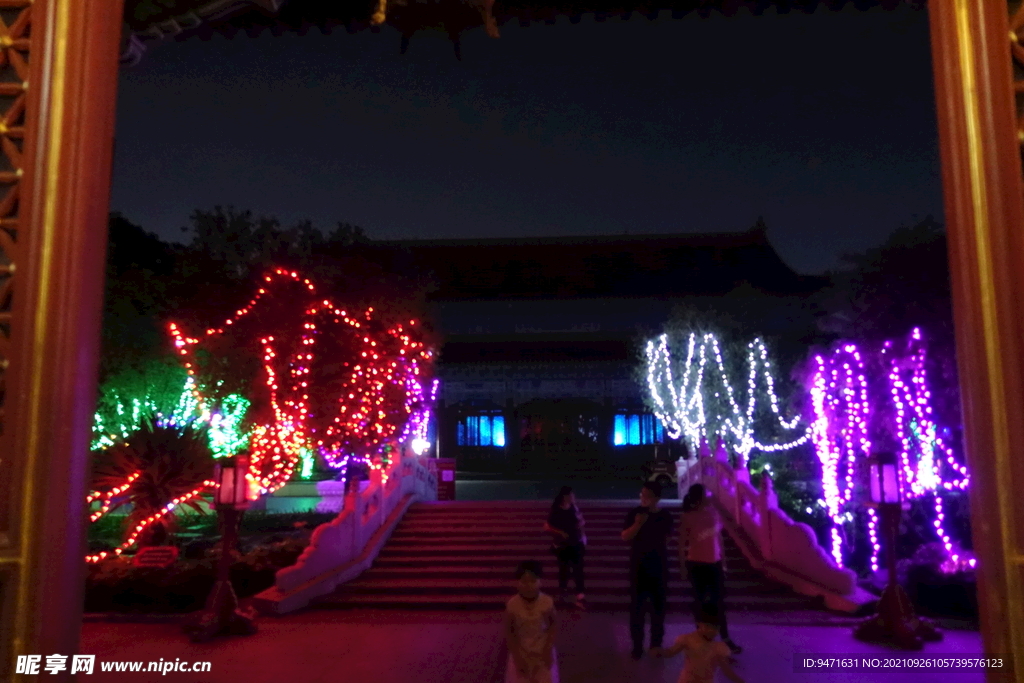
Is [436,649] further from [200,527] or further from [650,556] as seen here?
[200,527]

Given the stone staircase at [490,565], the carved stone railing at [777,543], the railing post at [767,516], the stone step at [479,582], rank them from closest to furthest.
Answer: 1. the carved stone railing at [777,543]
2. the stone staircase at [490,565]
3. the stone step at [479,582]
4. the railing post at [767,516]

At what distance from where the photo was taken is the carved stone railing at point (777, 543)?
391 inches

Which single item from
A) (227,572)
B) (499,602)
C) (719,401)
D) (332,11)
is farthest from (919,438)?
(332,11)

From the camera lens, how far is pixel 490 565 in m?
12.4

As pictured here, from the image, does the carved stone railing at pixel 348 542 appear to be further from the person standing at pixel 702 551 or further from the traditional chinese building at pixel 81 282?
the traditional chinese building at pixel 81 282

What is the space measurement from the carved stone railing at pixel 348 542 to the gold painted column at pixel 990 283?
8787 mm

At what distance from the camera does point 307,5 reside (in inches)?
191

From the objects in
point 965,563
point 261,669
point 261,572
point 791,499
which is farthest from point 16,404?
point 791,499

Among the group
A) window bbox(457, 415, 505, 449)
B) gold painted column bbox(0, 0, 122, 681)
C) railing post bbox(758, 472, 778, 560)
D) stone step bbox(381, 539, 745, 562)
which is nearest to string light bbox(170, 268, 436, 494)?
stone step bbox(381, 539, 745, 562)

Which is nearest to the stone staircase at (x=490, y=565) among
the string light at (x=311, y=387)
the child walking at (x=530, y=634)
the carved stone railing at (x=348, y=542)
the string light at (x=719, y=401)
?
the carved stone railing at (x=348, y=542)

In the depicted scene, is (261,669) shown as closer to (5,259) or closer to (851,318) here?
(5,259)

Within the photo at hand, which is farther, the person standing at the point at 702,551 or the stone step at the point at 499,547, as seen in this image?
the stone step at the point at 499,547

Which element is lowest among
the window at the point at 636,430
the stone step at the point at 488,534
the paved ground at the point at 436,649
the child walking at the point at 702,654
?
the paved ground at the point at 436,649

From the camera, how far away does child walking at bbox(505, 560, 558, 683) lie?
462 centimetres
